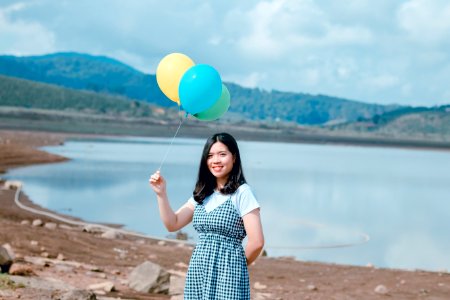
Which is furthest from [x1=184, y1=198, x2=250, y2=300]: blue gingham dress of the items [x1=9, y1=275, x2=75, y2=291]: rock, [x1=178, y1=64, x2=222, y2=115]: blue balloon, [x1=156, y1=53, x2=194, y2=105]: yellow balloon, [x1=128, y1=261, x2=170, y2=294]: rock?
[x1=128, y1=261, x2=170, y2=294]: rock

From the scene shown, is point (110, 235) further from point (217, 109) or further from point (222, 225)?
point (222, 225)

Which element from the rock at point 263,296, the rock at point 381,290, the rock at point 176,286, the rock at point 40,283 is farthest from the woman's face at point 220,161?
the rock at point 381,290

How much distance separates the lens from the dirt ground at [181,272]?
33.5ft

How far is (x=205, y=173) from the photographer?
4648mm

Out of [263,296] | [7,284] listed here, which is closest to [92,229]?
[263,296]

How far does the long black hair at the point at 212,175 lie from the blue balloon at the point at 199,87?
0.47 meters

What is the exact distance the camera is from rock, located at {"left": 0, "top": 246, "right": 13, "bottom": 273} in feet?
28.7

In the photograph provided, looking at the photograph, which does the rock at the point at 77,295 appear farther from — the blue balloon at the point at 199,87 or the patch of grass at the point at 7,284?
the blue balloon at the point at 199,87

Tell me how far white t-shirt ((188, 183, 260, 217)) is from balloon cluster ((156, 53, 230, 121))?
0.78 meters

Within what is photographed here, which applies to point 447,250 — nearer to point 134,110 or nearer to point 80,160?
point 80,160

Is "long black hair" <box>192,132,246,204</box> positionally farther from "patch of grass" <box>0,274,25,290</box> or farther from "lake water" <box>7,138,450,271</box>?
"lake water" <box>7,138,450,271</box>

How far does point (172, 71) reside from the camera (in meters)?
5.50

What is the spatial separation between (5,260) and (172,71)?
4.43 metres

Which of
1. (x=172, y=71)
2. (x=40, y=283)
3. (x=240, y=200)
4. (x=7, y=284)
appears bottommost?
(x=40, y=283)
